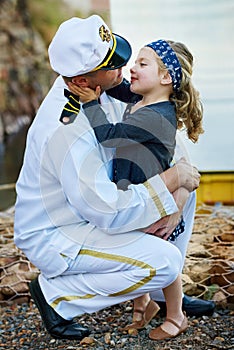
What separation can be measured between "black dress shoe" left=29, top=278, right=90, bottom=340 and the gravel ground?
0.03 metres

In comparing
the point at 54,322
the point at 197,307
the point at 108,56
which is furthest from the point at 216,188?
the point at 108,56

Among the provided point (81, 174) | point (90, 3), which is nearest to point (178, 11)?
point (90, 3)

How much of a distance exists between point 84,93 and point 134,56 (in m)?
1.45

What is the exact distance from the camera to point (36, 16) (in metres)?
3.96

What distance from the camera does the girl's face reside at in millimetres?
1839

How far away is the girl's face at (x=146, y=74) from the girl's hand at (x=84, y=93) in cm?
14

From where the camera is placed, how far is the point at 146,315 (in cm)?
208

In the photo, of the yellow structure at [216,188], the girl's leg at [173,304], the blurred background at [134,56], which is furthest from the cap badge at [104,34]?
the yellow structure at [216,188]

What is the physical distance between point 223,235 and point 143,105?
1.07 metres

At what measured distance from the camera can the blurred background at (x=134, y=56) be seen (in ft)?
11.1

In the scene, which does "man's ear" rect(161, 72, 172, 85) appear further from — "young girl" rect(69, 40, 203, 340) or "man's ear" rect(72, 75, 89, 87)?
"man's ear" rect(72, 75, 89, 87)

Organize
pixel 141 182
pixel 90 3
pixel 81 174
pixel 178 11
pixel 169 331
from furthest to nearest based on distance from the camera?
1. pixel 90 3
2. pixel 178 11
3. pixel 169 331
4. pixel 141 182
5. pixel 81 174

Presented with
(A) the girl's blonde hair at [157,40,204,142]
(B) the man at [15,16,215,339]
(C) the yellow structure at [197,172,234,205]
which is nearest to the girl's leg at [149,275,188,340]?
(B) the man at [15,16,215,339]

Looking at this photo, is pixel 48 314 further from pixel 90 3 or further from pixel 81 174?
pixel 90 3
